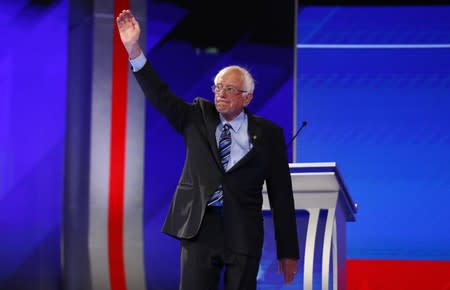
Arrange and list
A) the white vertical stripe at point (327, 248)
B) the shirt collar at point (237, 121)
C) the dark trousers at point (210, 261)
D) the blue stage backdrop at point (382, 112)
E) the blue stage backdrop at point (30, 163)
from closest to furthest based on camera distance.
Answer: the dark trousers at point (210, 261), the shirt collar at point (237, 121), the white vertical stripe at point (327, 248), the blue stage backdrop at point (382, 112), the blue stage backdrop at point (30, 163)

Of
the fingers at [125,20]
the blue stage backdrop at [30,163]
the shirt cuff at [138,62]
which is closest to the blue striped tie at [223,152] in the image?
the shirt cuff at [138,62]

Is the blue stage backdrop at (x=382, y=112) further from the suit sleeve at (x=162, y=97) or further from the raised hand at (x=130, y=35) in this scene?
the raised hand at (x=130, y=35)

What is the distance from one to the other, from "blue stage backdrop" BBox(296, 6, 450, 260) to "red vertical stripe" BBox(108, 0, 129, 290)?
3.75ft

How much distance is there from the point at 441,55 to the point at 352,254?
55.3 inches

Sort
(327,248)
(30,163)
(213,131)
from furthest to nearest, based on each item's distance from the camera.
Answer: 1. (30,163)
2. (327,248)
3. (213,131)

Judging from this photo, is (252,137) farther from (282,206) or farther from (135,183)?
(135,183)

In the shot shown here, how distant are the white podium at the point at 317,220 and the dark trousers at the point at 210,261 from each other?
807mm

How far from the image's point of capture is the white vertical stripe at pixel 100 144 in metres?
5.39

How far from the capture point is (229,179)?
252 centimetres

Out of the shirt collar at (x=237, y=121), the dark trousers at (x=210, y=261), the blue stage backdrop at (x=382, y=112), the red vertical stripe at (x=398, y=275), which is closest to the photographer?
the dark trousers at (x=210, y=261)

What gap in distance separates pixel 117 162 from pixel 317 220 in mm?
2378

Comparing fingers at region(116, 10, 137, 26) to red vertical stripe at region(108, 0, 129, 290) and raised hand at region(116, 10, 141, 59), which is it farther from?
red vertical stripe at region(108, 0, 129, 290)

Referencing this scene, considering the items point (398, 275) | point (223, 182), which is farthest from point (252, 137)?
point (398, 275)

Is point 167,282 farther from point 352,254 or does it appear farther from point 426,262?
point 426,262
